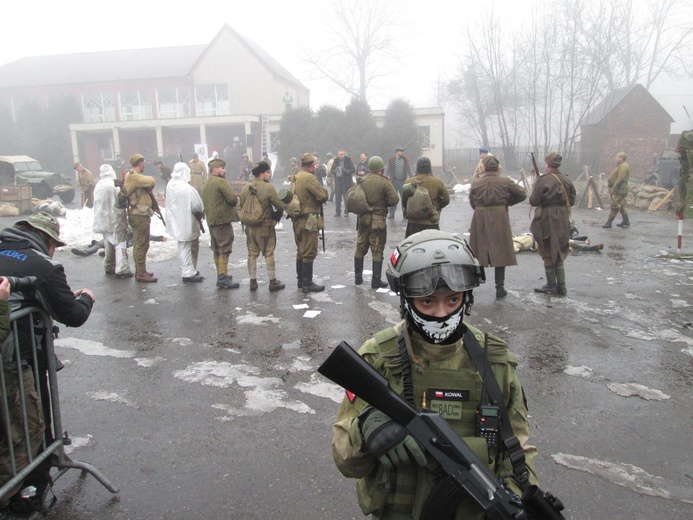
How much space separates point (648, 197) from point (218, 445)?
16.8 m

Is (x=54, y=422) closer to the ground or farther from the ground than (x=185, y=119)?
closer to the ground

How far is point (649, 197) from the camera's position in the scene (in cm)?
1623

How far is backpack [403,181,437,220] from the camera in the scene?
7328 mm

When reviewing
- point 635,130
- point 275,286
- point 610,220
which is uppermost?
point 635,130

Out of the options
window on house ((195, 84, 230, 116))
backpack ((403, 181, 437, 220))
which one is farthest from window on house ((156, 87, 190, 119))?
backpack ((403, 181, 437, 220))

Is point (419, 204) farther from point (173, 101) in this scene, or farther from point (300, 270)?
point (173, 101)

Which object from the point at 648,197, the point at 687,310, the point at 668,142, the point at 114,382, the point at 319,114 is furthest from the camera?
the point at 319,114

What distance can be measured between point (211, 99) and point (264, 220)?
123 ft

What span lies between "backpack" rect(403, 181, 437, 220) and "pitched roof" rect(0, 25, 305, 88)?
120 ft

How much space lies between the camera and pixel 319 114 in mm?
31422

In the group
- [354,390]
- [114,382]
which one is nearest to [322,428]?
[114,382]

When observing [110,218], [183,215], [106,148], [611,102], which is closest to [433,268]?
[183,215]

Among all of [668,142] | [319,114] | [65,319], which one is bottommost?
[65,319]

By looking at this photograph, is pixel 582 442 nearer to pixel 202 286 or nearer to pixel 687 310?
pixel 687 310
